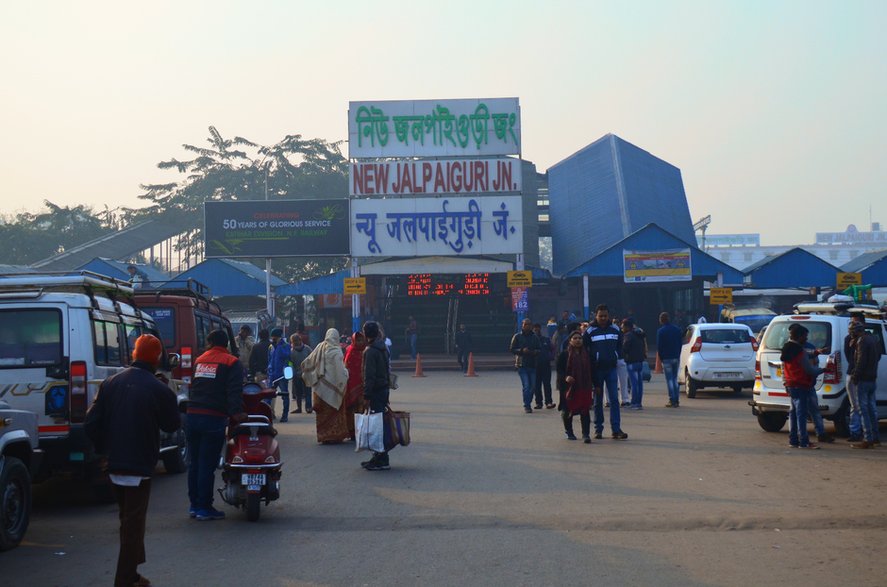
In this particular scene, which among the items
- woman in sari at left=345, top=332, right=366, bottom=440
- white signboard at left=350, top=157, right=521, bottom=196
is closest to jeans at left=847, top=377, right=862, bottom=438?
woman in sari at left=345, top=332, right=366, bottom=440

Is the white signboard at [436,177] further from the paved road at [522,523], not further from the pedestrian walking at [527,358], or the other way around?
the paved road at [522,523]

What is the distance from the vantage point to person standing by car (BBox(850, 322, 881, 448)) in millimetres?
13562

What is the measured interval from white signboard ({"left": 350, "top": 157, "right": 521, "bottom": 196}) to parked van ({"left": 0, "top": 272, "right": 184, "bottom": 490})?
101 feet

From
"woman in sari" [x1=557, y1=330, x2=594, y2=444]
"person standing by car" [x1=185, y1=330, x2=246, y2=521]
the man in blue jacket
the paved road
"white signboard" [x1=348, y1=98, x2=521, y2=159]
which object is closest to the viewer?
the paved road

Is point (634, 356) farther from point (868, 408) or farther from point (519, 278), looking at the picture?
point (519, 278)

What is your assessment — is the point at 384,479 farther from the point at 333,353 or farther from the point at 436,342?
the point at 436,342

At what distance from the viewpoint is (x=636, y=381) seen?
2002cm

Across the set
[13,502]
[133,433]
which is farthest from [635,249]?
[133,433]

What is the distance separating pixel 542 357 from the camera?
2033 cm

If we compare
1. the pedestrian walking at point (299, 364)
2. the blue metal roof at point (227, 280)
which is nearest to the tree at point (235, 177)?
the blue metal roof at point (227, 280)

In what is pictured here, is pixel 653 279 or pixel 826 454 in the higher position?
pixel 653 279

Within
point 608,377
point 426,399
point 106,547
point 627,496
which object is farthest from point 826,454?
point 426,399

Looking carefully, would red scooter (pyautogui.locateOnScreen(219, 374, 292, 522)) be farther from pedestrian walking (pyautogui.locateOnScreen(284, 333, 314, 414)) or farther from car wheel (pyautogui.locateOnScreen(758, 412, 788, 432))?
pedestrian walking (pyautogui.locateOnScreen(284, 333, 314, 414))

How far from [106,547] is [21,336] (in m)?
2.54
